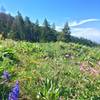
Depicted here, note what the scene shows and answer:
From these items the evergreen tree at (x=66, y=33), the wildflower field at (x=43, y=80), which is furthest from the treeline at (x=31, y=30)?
the wildflower field at (x=43, y=80)

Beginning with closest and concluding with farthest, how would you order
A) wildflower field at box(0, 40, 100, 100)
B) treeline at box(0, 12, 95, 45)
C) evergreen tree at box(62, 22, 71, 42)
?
wildflower field at box(0, 40, 100, 100) < evergreen tree at box(62, 22, 71, 42) < treeline at box(0, 12, 95, 45)

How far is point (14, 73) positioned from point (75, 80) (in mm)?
1800

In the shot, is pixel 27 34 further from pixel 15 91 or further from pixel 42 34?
pixel 15 91

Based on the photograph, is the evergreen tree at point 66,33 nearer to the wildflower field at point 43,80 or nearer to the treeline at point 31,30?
the treeline at point 31,30

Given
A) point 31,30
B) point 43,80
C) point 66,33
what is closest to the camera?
point 43,80

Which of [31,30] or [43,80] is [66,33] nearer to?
[31,30]

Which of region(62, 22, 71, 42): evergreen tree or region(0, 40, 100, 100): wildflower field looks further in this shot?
region(62, 22, 71, 42): evergreen tree

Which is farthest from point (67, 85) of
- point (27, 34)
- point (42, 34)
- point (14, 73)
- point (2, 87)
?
point (27, 34)

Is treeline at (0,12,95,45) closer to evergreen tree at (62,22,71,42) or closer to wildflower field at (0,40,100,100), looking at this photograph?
evergreen tree at (62,22,71,42)

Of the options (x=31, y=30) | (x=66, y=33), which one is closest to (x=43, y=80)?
(x=66, y=33)

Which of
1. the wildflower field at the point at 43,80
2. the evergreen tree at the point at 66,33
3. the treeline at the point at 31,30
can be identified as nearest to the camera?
the wildflower field at the point at 43,80

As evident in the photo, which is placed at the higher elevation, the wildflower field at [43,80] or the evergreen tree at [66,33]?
the wildflower field at [43,80]

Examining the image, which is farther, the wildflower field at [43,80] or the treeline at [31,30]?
the treeline at [31,30]

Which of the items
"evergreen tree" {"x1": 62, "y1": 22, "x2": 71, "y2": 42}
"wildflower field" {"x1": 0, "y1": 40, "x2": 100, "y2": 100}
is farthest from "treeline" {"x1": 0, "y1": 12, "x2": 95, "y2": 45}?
"wildflower field" {"x1": 0, "y1": 40, "x2": 100, "y2": 100}
